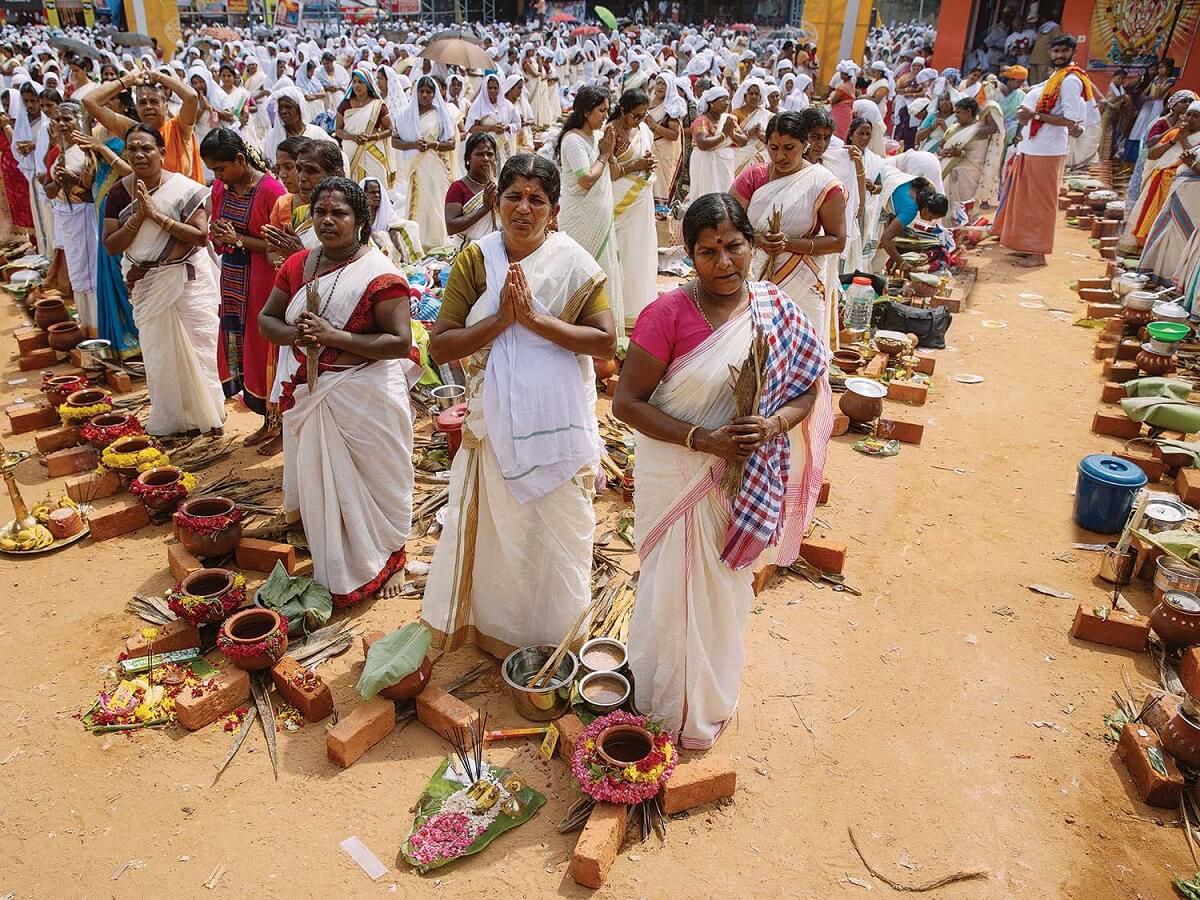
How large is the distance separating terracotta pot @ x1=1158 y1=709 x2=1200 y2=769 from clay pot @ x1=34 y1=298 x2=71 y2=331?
30.1 feet

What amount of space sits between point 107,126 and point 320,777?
242 inches

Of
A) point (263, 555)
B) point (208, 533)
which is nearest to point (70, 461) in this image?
point (208, 533)

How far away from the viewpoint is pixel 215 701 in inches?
141

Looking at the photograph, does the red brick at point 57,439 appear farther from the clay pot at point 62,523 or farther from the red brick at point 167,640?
the red brick at point 167,640

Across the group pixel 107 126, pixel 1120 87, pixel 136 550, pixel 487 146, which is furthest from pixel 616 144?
pixel 1120 87

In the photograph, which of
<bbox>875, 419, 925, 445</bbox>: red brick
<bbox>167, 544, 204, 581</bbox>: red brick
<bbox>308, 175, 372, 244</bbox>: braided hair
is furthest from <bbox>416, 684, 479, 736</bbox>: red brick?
<bbox>875, 419, 925, 445</bbox>: red brick

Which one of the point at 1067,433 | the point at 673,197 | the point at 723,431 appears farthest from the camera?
the point at 673,197

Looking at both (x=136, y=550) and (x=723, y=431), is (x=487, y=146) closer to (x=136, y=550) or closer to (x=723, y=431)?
(x=136, y=550)

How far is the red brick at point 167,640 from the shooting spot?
3882 millimetres

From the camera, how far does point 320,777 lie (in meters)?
3.32

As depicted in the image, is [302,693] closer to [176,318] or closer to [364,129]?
[176,318]

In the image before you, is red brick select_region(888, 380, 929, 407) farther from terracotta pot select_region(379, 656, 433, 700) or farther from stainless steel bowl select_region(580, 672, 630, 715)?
terracotta pot select_region(379, 656, 433, 700)

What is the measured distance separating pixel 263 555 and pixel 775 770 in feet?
9.69

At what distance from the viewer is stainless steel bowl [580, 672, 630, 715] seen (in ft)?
11.2
